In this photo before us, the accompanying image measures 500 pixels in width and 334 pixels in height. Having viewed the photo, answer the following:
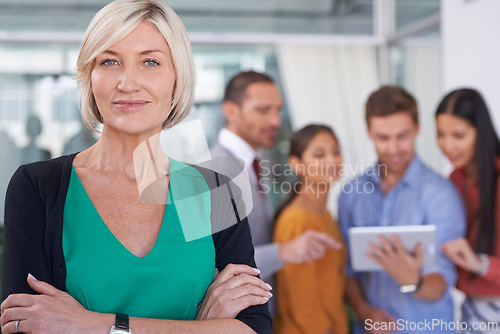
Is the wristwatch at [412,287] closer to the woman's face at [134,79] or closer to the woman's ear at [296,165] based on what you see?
the woman's ear at [296,165]

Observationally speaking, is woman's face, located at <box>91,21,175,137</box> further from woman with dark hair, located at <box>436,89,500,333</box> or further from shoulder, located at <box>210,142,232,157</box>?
woman with dark hair, located at <box>436,89,500,333</box>

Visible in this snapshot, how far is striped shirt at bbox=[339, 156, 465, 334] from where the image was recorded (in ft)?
8.27

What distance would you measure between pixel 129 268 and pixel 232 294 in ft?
0.69

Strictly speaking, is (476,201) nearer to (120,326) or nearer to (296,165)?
(296,165)

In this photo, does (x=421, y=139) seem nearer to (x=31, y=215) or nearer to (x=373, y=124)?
(x=373, y=124)

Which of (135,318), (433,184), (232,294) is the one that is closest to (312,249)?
(433,184)

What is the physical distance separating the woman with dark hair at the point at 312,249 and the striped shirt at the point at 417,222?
5.9 inches

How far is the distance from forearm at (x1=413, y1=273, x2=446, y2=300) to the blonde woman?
5.20ft

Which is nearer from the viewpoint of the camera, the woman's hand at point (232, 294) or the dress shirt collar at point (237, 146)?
the woman's hand at point (232, 294)

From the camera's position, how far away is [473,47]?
3.21m

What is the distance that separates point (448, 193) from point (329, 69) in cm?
197

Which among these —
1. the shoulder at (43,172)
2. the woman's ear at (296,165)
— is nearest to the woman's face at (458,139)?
the woman's ear at (296,165)

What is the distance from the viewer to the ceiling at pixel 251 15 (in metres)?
3.82

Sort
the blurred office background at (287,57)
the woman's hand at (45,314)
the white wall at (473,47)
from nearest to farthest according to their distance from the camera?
the woman's hand at (45,314) → the white wall at (473,47) → the blurred office background at (287,57)
